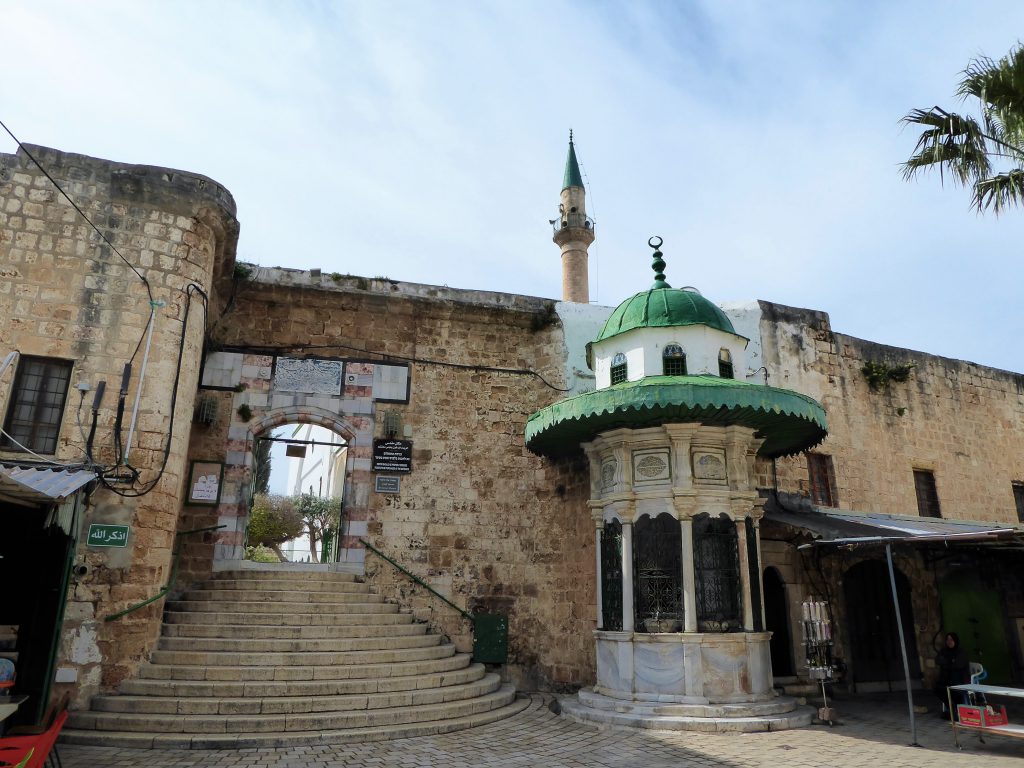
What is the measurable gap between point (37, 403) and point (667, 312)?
787 centimetres

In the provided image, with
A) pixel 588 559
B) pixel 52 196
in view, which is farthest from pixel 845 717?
pixel 52 196

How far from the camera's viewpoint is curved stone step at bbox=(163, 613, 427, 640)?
812 cm

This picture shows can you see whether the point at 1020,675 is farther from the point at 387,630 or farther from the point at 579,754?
the point at 387,630

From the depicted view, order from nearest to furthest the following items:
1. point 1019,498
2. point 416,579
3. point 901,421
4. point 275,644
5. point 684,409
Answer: point 275,644 < point 684,409 < point 416,579 < point 901,421 < point 1019,498

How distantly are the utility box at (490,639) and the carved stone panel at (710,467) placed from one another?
4.10 meters

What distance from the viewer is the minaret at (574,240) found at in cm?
2098

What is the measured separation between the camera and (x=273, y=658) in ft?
25.7

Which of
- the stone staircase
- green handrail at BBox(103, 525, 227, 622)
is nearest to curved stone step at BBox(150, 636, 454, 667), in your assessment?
the stone staircase

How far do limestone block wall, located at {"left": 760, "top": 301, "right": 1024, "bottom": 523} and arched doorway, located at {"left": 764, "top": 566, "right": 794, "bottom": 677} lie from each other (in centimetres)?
169

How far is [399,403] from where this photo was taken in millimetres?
11172

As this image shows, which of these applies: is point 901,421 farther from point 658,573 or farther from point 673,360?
point 658,573

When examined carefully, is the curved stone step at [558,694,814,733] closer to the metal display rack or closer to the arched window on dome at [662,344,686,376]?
the metal display rack

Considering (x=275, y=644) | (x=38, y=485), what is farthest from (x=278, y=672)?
(x=38, y=485)

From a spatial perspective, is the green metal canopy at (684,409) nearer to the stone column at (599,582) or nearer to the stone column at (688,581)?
the stone column at (599,582)
